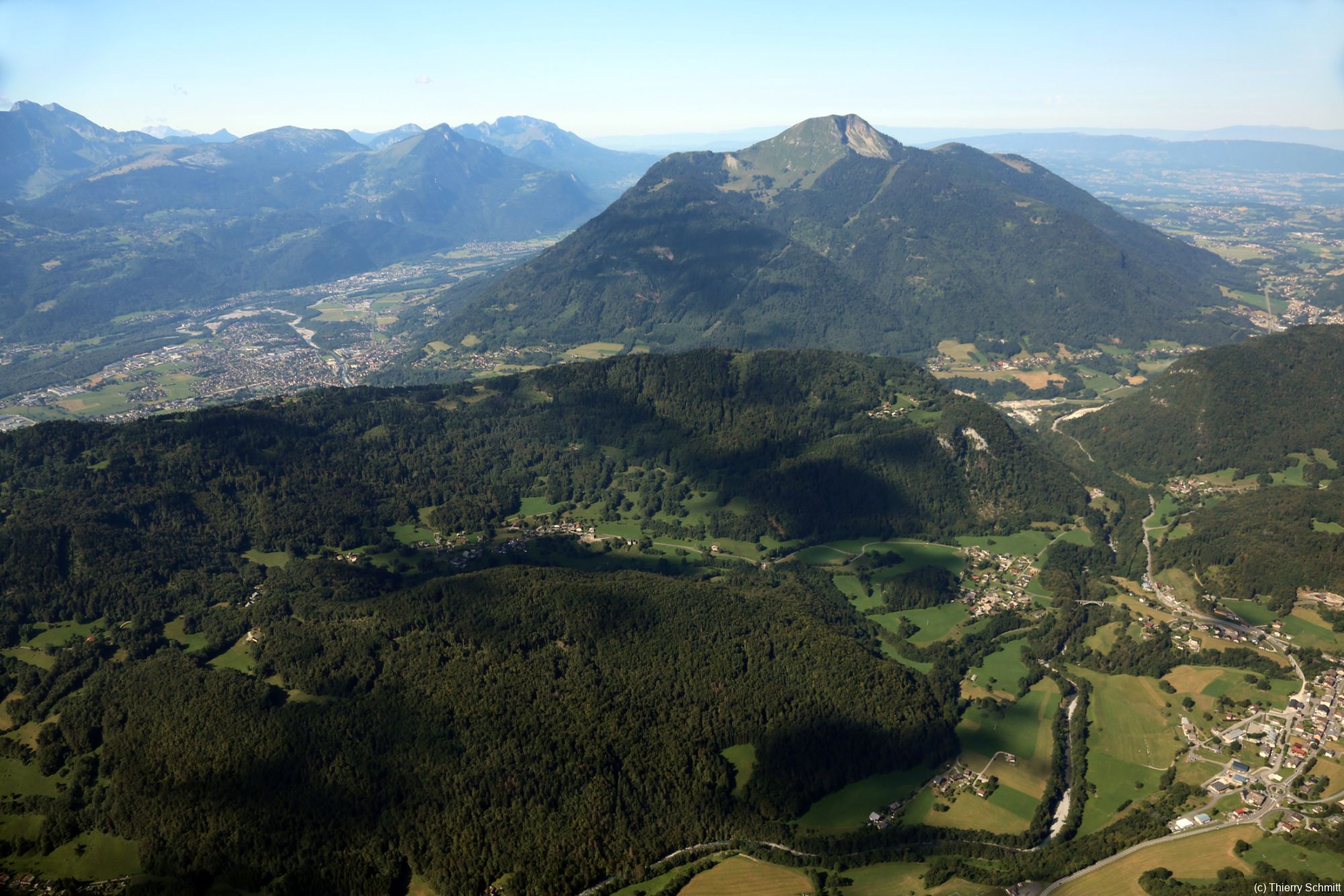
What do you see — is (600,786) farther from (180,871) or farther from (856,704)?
(180,871)

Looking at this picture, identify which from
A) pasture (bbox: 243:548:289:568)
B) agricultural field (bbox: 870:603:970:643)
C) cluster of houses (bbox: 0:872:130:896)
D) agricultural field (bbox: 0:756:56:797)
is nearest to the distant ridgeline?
agricultural field (bbox: 0:756:56:797)

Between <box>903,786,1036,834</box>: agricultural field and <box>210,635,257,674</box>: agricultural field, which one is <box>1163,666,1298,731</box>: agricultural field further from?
<box>210,635,257,674</box>: agricultural field

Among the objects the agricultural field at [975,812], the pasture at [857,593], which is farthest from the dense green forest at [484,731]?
the pasture at [857,593]

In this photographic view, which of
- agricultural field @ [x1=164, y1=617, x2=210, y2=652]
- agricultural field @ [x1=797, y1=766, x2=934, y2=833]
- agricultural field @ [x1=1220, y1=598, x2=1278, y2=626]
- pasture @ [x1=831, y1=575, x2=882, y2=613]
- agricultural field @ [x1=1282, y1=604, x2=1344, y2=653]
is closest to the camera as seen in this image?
agricultural field @ [x1=797, y1=766, x2=934, y2=833]

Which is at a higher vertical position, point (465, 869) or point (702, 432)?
point (702, 432)

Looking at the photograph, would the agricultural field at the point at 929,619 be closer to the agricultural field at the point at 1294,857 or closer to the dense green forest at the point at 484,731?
the dense green forest at the point at 484,731

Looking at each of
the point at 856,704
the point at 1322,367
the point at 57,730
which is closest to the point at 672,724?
the point at 856,704

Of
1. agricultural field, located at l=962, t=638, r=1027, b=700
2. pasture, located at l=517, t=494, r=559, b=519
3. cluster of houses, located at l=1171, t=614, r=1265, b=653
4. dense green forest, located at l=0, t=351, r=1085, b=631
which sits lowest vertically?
agricultural field, located at l=962, t=638, r=1027, b=700

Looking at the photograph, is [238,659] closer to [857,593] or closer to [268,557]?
[268,557]
